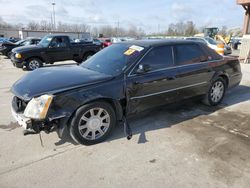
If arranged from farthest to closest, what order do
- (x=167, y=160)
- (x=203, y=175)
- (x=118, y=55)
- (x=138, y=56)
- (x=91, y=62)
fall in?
(x=91, y=62) < (x=118, y=55) < (x=138, y=56) < (x=167, y=160) < (x=203, y=175)

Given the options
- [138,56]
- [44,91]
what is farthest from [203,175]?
[44,91]

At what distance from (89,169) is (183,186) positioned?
120 cm

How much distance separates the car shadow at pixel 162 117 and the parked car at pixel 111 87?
0.69 ft

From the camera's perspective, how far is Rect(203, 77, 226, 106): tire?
5074 millimetres

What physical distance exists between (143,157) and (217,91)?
9.83 feet

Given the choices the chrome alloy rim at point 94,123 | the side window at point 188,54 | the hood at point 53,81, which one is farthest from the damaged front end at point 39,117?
the side window at point 188,54

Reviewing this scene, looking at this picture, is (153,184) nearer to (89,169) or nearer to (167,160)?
(167,160)

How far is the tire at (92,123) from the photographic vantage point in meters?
3.25

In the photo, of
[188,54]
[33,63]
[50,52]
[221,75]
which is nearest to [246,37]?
[221,75]

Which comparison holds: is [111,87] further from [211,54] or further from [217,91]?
[217,91]

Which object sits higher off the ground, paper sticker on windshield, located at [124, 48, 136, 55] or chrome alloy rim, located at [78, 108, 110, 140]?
paper sticker on windshield, located at [124, 48, 136, 55]

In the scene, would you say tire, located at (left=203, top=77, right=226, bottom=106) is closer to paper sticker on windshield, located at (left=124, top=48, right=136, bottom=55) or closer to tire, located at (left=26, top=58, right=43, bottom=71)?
paper sticker on windshield, located at (left=124, top=48, right=136, bottom=55)

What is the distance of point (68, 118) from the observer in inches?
124

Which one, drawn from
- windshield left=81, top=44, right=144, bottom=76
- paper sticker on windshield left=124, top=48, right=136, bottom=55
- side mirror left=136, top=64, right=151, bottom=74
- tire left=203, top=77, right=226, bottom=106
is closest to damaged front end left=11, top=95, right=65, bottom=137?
windshield left=81, top=44, right=144, bottom=76
